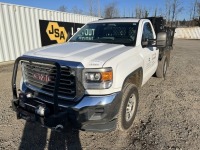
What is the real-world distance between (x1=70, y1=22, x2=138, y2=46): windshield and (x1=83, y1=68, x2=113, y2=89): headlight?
1.46 m

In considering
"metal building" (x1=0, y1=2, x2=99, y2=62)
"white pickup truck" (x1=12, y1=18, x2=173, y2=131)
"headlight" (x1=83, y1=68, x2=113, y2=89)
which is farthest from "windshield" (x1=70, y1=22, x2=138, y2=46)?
"metal building" (x1=0, y1=2, x2=99, y2=62)

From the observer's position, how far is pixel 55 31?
12.1 meters

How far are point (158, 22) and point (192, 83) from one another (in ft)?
8.06

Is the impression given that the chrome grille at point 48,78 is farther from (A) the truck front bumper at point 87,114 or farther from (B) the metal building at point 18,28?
(B) the metal building at point 18,28

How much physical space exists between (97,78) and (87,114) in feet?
1.67

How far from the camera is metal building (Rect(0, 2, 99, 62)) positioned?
930 cm

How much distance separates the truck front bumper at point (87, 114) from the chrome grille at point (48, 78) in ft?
0.73

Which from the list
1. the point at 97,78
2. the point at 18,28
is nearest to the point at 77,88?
the point at 97,78

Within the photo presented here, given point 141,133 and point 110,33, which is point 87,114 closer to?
point 141,133

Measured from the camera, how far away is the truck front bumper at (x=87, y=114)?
2625mm

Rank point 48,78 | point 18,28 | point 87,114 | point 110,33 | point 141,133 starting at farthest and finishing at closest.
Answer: point 18,28, point 110,33, point 141,133, point 48,78, point 87,114

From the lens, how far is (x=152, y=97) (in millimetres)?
5141

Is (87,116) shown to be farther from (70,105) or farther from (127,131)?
(127,131)

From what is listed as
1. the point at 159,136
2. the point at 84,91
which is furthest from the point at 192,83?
the point at 84,91
